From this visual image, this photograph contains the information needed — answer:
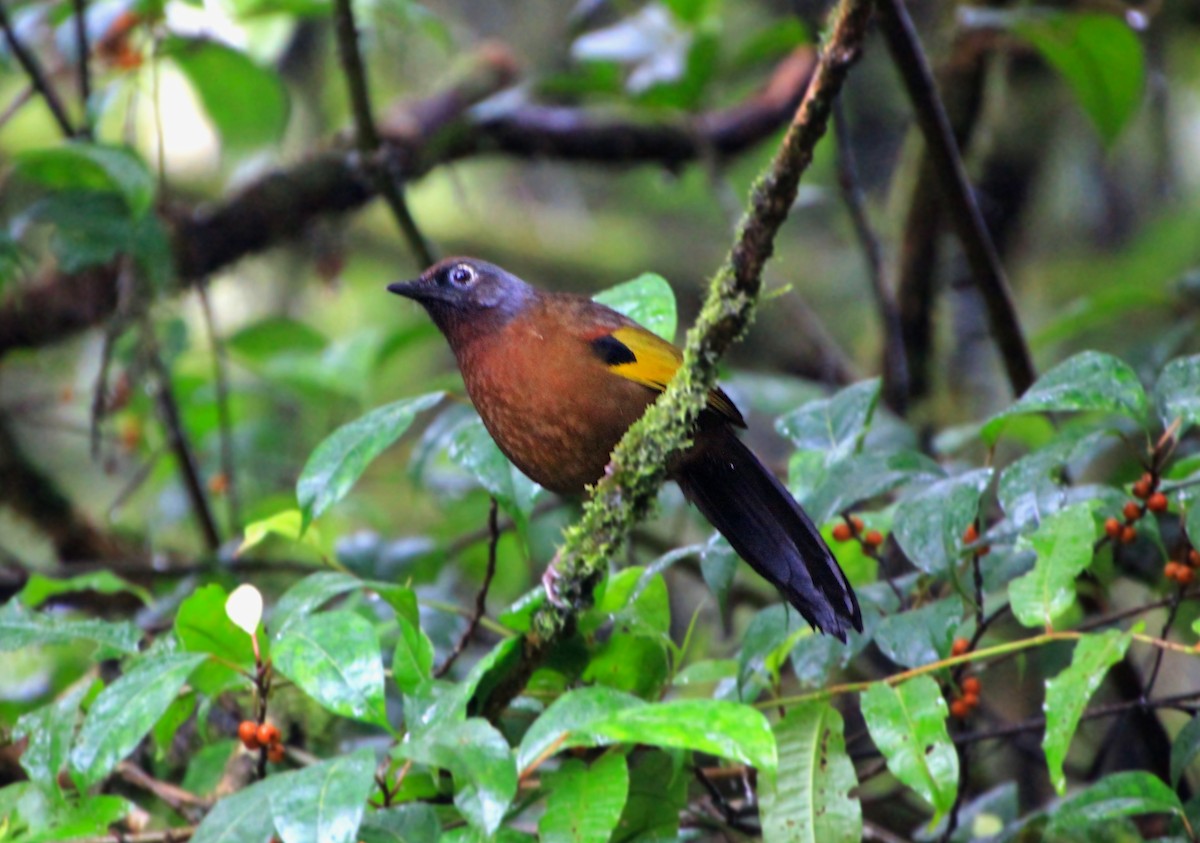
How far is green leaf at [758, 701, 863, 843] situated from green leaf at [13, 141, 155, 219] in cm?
237

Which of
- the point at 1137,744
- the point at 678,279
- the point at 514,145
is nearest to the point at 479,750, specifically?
the point at 1137,744

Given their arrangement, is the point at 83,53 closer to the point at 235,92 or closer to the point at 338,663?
the point at 235,92

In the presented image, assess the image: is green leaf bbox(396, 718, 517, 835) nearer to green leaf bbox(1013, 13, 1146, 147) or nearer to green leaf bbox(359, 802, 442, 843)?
green leaf bbox(359, 802, 442, 843)

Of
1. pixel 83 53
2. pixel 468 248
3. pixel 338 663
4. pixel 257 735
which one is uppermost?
pixel 83 53

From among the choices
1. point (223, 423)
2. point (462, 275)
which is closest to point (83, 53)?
point (223, 423)

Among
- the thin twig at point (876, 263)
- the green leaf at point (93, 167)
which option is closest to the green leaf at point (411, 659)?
the green leaf at point (93, 167)

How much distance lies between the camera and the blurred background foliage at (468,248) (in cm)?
364

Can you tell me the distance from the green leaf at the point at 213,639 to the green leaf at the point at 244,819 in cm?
29

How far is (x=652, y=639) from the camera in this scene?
7.31ft

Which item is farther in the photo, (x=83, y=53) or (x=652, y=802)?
(x=83, y=53)

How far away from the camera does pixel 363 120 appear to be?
3.63m

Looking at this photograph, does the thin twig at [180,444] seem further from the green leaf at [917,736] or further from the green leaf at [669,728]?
the green leaf at [917,736]

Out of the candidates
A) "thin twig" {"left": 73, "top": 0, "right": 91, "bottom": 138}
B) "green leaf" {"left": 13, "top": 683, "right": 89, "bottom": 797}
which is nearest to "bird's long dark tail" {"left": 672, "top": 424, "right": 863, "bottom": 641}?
"green leaf" {"left": 13, "top": 683, "right": 89, "bottom": 797}

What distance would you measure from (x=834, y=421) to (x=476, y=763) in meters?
1.23
